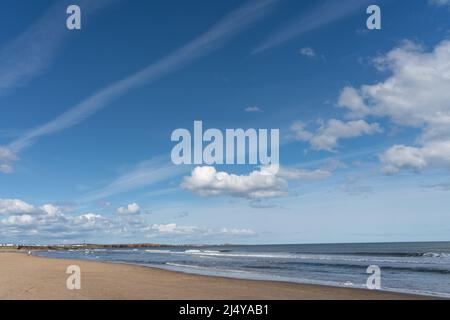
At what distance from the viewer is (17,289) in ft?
60.4
